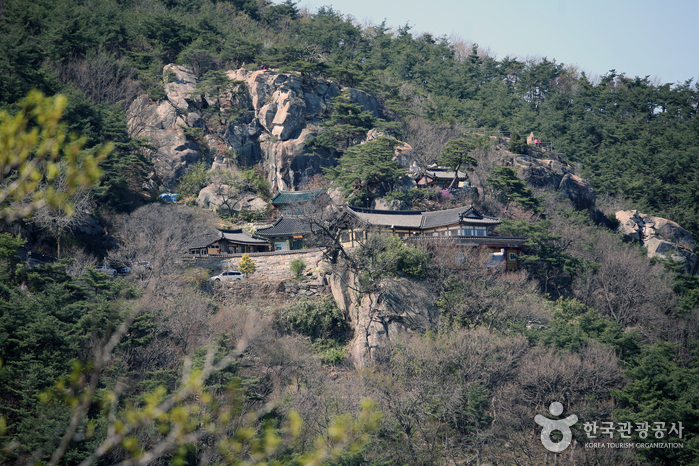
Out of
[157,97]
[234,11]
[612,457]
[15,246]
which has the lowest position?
[612,457]

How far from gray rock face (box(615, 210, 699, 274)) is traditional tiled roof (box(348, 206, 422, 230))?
1878 cm

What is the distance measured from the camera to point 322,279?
2659 centimetres

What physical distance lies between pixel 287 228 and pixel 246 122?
51.6 feet

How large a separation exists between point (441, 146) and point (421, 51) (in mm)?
27588

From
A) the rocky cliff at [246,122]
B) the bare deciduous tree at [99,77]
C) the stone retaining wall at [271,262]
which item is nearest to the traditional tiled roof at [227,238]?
the stone retaining wall at [271,262]

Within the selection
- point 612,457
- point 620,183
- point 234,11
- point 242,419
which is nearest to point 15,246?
point 242,419

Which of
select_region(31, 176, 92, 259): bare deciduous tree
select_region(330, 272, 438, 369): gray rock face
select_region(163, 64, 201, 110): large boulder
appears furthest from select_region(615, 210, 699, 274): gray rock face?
select_region(31, 176, 92, 259): bare deciduous tree

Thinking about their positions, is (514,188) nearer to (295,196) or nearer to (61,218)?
(295,196)

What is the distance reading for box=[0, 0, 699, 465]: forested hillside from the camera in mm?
13844

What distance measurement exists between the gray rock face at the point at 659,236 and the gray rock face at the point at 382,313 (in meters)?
22.9

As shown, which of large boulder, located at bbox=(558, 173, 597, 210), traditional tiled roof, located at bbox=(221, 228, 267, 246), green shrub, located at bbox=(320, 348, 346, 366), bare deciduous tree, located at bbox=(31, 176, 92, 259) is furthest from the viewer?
large boulder, located at bbox=(558, 173, 597, 210)

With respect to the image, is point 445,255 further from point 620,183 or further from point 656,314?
point 620,183

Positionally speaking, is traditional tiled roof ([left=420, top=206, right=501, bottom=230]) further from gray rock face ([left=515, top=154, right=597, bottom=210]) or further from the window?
gray rock face ([left=515, top=154, right=597, bottom=210])

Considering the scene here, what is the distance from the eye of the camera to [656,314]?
29359mm
